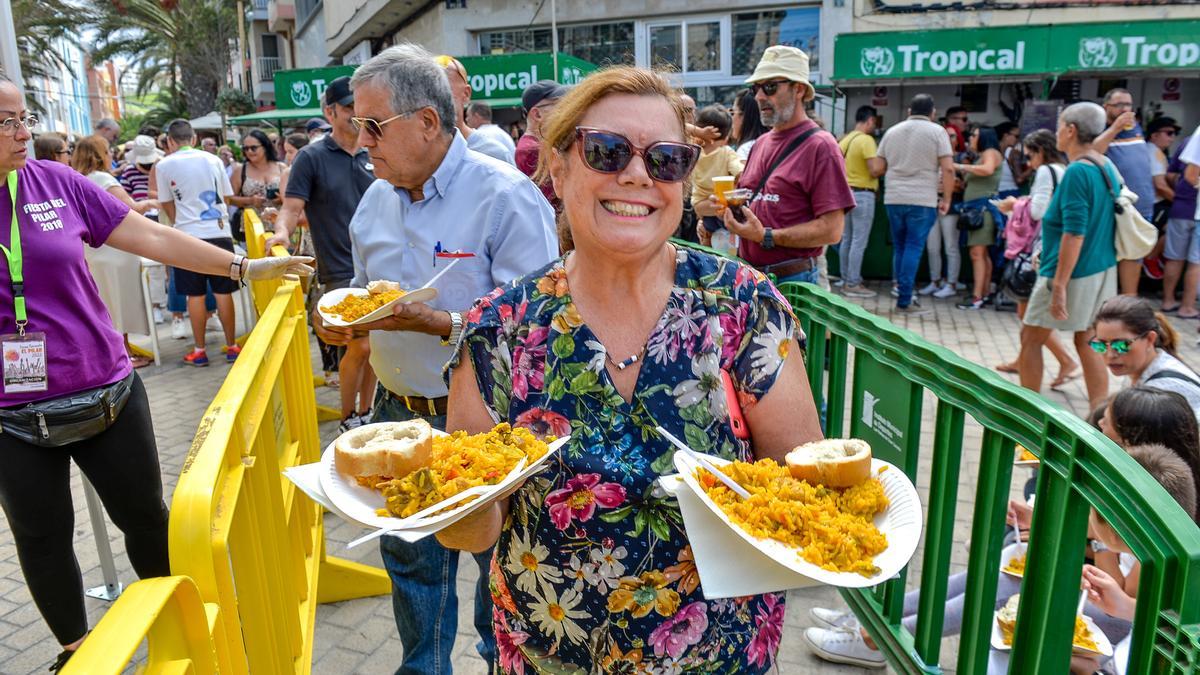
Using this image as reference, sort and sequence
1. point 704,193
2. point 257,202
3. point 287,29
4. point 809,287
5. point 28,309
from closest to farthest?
point 28,309
point 809,287
point 704,193
point 257,202
point 287,29

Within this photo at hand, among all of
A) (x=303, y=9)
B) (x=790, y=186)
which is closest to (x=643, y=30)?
(x=790, y=186)

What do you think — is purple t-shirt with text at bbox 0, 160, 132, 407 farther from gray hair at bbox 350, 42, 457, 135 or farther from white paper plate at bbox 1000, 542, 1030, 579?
white paper plate at bbox 1000, 542, 1030, 579

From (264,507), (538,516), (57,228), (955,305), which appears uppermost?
(57,228)

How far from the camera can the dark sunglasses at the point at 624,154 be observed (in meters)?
1.82

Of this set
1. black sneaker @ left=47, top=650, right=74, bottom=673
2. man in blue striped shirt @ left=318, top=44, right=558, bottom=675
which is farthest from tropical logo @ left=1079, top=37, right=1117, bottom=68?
black sneaker @ left=47, top=650, right=74, bottom=673

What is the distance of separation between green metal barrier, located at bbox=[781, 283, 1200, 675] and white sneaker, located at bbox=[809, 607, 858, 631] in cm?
35

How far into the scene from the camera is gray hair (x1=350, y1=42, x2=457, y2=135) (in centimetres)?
297

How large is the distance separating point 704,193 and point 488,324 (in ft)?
18.2

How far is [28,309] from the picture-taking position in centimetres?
298

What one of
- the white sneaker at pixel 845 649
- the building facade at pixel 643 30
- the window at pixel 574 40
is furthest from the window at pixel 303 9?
the white sneaker at pixel 845 649

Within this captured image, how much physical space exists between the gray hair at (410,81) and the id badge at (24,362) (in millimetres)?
1415

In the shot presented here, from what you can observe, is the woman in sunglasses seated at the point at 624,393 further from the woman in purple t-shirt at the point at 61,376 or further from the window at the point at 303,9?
the window at the point at 303,9

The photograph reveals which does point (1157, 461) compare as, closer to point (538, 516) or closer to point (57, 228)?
point (538, 516)

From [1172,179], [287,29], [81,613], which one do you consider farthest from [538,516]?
[287,29]
